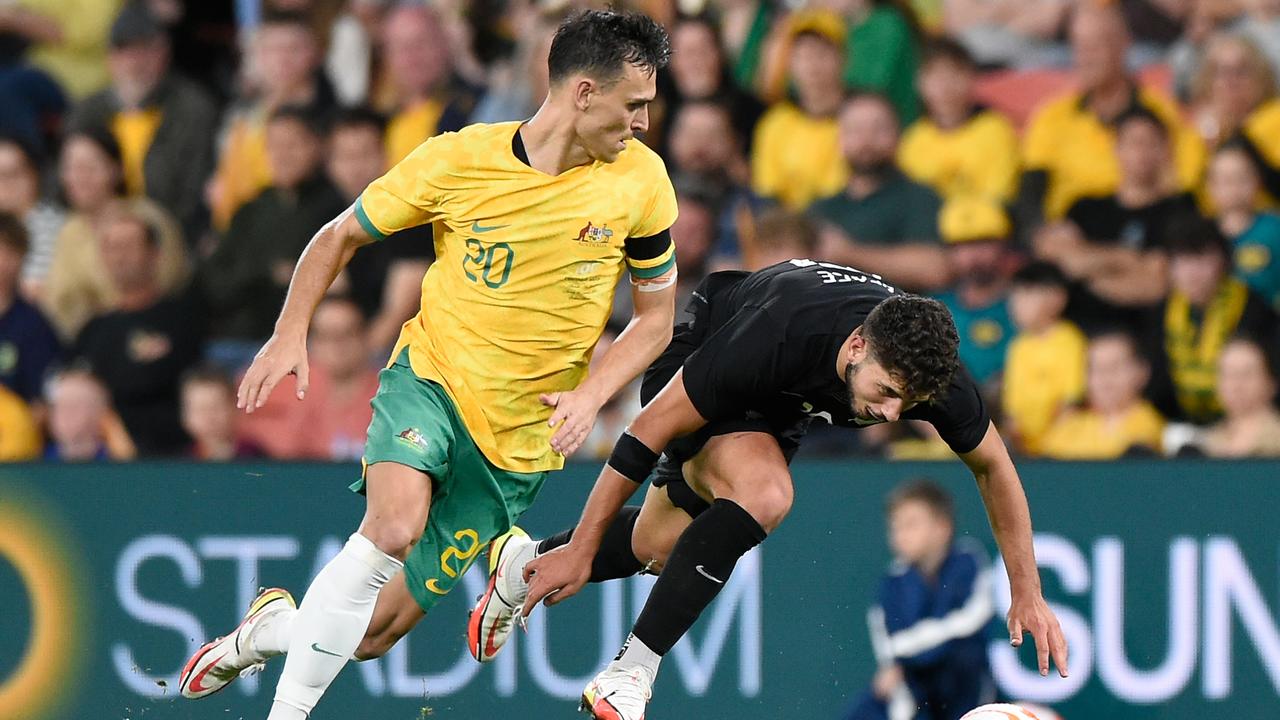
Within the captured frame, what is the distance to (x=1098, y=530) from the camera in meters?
7.15

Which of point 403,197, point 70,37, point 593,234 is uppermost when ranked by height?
point 403,197

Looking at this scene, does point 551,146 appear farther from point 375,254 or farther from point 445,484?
point 375,254

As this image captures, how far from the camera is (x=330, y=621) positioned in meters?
5.41

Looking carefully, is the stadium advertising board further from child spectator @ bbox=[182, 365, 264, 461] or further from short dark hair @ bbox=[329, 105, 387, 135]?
short dark hair @ bbox=[329, 105, 387, 135]

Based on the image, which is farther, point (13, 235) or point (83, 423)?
point (13, 235)

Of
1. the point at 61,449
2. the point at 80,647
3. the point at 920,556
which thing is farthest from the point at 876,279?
the point at 61,449

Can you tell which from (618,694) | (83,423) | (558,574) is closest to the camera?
(618,694)

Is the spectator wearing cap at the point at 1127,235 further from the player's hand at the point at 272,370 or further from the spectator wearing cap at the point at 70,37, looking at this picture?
the spectator wearing cap at the point at 70,37

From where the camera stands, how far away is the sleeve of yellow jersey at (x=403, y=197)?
5.59 metres

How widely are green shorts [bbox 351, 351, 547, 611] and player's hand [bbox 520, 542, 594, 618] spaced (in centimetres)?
24

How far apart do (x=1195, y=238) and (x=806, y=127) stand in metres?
1.92

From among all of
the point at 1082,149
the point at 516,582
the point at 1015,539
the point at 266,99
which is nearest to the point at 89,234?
the point at 266,99

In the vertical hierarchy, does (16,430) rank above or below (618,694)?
below

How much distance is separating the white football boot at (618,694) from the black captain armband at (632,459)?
1.87ft
